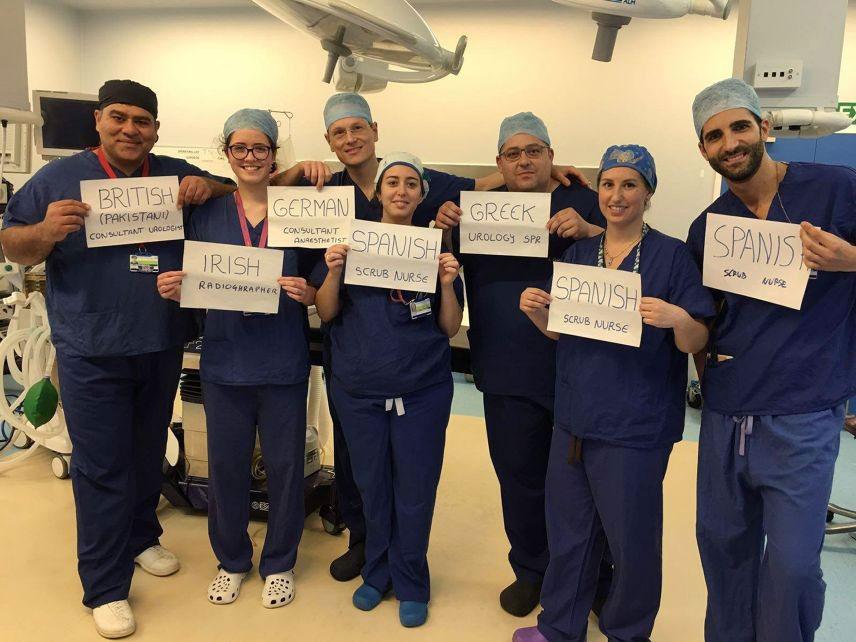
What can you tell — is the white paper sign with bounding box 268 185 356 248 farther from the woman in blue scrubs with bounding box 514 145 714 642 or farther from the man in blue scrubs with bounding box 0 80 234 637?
the woman in blue scrubs with bounding box 514 145 714 642

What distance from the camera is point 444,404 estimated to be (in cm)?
199

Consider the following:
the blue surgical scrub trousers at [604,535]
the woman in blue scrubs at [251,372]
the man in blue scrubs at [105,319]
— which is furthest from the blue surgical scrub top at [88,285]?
the blue surgical scrub trousers at [604,535]

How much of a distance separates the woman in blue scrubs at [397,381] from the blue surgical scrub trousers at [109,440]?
629 mm

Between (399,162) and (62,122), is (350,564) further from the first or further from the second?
(62,122)

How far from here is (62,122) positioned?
349 cm

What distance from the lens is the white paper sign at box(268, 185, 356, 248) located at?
6.24ft

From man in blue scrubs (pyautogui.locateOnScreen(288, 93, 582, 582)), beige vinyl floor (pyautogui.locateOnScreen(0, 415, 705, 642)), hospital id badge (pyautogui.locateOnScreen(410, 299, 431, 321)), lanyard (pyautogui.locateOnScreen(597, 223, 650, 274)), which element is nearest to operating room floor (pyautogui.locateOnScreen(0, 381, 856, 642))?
beige vinyl floor (pyautogui.locateOnScreen(0, 415, 705, 642))

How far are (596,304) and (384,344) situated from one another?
635mm

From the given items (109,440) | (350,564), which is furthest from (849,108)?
(109,440)

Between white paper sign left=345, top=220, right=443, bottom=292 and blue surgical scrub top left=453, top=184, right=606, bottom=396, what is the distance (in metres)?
0.22

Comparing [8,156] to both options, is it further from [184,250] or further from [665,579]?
[665,579]

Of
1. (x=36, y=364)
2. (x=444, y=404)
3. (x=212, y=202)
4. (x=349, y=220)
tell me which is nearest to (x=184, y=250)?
(x=212, y=202)

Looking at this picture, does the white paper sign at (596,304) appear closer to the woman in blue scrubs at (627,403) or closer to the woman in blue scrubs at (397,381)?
the woman in blue scrubs at (627,403)

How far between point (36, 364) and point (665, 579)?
9.76 feet
